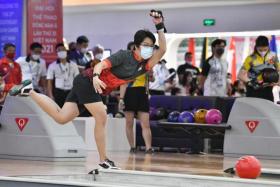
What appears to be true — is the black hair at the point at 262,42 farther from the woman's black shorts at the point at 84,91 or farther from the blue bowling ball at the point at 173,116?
the woman's black shorts at the point at 84,91

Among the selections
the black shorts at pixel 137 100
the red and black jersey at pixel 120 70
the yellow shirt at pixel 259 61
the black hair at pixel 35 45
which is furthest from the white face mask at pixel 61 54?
the red and black jersey at pixel 120 70

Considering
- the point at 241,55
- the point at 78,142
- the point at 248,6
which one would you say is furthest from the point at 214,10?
the point at 78,142

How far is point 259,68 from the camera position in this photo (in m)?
10.3

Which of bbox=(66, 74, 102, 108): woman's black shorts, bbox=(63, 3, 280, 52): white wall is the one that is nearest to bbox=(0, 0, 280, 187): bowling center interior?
bbox=(66, 74, 102, 108): woman's black shorts

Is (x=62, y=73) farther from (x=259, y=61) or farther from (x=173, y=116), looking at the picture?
(x=259, y=61)

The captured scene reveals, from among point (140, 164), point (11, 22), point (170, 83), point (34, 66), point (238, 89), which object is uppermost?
point (11, 22)

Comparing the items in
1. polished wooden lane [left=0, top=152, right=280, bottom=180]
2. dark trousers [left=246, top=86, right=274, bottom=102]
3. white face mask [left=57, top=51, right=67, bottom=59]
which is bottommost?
polished wooden lane [left=0, top=152, right=280, bottom=180]

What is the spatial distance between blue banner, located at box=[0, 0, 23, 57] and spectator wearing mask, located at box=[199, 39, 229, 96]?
10.9ft

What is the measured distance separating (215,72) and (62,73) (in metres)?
2.47

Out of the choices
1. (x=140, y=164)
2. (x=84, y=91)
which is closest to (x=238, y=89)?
(x=140, y=164)

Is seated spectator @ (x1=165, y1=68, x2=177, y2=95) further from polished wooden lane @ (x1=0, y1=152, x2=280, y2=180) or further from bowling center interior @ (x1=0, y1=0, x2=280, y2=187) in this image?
polished wooden lane @ (x1=0, y1=152, x2=280, y2=180)

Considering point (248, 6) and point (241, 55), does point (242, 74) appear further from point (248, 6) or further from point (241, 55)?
point (241, 55)

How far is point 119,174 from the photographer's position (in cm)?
695

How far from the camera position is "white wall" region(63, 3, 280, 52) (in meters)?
17.5
